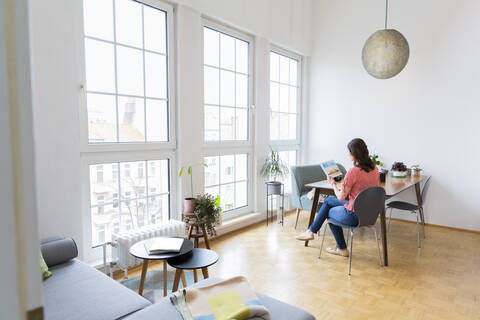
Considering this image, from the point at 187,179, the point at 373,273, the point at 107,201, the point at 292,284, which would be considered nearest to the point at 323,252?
the point at 373,273

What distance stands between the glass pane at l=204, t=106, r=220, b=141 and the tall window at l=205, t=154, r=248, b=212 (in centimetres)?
31

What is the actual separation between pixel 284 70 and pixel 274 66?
1.14 ft

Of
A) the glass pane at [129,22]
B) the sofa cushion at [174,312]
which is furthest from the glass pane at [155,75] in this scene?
the sofa cushion at [174,312]

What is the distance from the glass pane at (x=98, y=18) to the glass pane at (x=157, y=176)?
55.7 inches

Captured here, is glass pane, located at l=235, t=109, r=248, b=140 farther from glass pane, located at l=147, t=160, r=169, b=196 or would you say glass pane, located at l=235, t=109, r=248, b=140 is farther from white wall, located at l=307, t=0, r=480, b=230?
white wall, located at l=307, t=0, r=480, b=230

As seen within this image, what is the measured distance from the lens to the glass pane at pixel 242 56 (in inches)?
196

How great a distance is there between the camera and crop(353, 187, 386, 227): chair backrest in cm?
337

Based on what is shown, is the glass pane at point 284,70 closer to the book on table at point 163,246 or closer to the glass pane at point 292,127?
the glass pane at point 292,127

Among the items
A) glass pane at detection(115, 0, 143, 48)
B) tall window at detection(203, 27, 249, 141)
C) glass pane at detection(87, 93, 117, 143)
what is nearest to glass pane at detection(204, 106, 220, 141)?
tall window at detection(203, 27, 249, 141)

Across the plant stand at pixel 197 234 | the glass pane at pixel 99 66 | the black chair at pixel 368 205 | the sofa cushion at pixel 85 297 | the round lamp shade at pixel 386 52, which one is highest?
the round lamp shade at pixel 386 52

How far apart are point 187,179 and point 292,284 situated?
1.77 metres

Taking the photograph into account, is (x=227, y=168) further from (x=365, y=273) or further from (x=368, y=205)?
(x=365, y=273)

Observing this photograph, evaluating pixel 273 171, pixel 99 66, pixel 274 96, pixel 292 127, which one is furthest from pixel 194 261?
pixel 292 127

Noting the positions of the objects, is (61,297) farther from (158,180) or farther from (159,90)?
(159,90)
